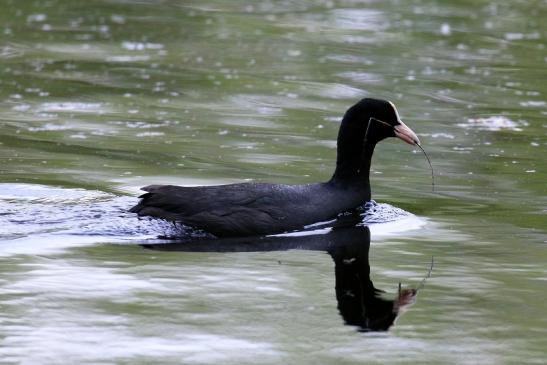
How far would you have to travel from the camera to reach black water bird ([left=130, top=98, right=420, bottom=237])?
7012 mm

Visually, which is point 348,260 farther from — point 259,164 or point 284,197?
point 259,164

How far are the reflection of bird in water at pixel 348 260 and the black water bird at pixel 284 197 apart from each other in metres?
Answer: 0.15

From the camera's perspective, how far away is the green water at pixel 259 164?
4.97 metres

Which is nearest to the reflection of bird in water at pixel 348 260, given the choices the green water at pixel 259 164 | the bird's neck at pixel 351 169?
the green water at pixel 259 164

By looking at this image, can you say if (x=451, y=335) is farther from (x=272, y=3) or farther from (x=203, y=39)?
(x=272, y=3)

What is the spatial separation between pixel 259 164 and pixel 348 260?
2.66m

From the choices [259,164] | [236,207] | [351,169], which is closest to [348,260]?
[236,207]

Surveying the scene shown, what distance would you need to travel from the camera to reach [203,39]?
14.9 meters

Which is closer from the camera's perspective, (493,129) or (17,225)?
(17,225)

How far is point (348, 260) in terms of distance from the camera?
21.0 feet

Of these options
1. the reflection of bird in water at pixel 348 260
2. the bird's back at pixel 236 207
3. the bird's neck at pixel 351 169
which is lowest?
the reflection of bird in water at pixel 348 260

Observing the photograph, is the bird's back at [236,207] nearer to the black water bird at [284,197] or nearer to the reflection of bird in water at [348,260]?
the black water bird at [284,197]

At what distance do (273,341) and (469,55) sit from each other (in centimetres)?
981

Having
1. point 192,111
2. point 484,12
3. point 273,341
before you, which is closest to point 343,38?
point 484,12
